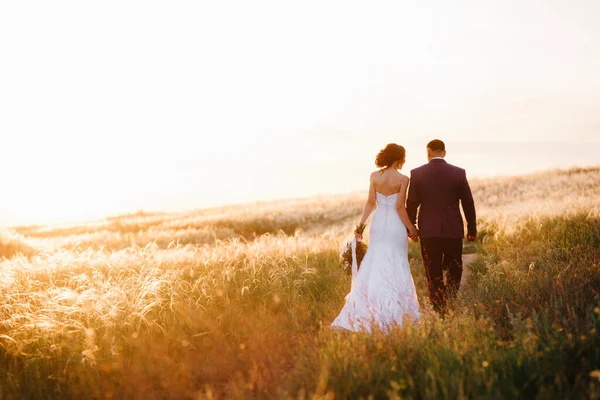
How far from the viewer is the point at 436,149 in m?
7.24

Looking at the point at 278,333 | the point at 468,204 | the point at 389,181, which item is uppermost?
the point at 389,181

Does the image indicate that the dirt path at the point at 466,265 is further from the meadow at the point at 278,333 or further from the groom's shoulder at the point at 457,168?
the groom's shoulder at the point at 457,168

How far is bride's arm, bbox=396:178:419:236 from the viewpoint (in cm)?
720

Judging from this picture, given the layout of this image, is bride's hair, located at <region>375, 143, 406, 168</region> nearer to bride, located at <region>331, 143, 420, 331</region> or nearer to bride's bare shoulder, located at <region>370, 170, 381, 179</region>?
bride, located at <region>331, 143, 420, 331</region>

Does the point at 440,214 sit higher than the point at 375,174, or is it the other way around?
the point at 375,174

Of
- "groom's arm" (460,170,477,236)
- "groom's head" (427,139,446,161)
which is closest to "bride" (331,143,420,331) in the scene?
"groom's head" (427,139,446,161)

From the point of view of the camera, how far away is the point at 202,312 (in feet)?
21.7

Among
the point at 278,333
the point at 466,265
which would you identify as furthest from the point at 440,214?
the point at 466,265

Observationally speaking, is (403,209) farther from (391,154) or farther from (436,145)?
(436,145)

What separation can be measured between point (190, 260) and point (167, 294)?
A: 8.55 feet

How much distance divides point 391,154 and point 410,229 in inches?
49.9

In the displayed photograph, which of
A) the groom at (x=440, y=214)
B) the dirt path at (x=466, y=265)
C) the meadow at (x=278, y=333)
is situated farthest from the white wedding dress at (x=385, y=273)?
the dirt path at (x=466, y=265)

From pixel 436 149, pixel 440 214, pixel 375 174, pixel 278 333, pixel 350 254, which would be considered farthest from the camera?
pixel 350 254

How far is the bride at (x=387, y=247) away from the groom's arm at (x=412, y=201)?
11cm
